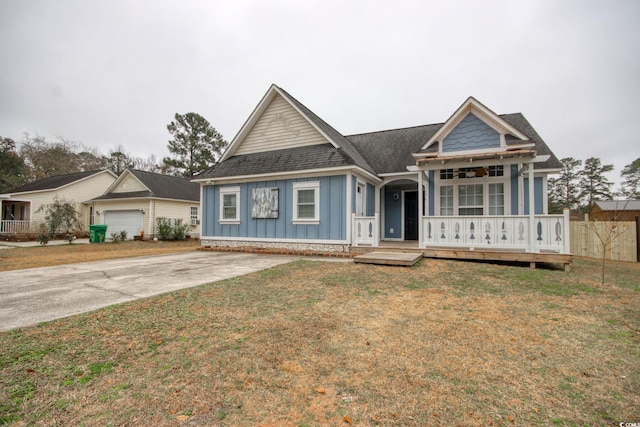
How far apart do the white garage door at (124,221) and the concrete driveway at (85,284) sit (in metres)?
12.9

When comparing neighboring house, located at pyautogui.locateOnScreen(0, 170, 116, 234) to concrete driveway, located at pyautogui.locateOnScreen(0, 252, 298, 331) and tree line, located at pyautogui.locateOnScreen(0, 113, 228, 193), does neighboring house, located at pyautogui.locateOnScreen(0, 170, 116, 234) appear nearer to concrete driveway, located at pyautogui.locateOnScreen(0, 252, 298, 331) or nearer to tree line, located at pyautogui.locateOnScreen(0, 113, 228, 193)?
tree line, located at pyautogui.locateOnScreen(0, 113, 228, 193)

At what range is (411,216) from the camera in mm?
12406

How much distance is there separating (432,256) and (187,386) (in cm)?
784

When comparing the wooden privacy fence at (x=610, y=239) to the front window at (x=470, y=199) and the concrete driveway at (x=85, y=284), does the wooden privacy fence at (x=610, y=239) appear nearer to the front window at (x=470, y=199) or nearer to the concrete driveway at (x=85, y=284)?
the front window at (x=470, y=199)

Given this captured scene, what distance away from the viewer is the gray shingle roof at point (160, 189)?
66.5 feet

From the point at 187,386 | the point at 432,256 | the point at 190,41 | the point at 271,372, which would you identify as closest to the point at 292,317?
the point at 271,372

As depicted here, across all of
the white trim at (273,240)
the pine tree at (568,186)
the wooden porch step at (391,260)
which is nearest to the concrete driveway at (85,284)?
the white trim at (273,240)

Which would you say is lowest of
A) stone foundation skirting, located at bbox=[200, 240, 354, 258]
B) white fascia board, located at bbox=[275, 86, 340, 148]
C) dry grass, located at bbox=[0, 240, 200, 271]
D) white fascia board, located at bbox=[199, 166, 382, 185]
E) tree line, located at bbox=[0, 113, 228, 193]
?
dry grass, located at bbox=[0, 240, 200, 271]

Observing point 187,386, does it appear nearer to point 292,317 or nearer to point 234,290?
point 292,317

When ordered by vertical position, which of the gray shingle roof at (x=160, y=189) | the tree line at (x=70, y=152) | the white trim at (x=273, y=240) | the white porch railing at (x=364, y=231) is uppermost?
the tree line at (x=70, y=152)

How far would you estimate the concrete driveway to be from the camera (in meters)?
4.19

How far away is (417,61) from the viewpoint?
1806cm

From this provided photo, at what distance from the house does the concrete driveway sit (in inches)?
130

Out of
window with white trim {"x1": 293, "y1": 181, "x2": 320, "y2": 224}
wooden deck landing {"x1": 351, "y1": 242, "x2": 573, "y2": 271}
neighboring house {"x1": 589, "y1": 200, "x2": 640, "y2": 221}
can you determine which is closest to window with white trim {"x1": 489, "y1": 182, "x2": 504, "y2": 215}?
wooden deck landing {"x1": 351, "y1": 242, "x2": 573, "y2": 271}
